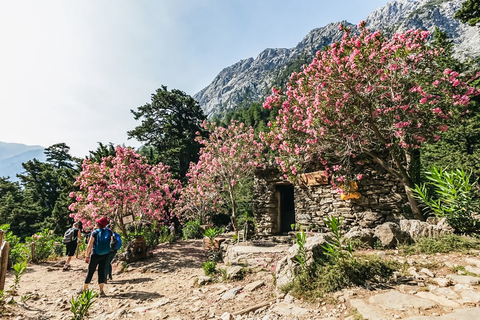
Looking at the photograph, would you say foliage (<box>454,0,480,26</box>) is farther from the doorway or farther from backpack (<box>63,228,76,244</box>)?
backpack (<box>63,228,76,244</box>)

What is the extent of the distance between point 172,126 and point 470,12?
26.9 metres

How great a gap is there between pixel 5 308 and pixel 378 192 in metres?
9.02

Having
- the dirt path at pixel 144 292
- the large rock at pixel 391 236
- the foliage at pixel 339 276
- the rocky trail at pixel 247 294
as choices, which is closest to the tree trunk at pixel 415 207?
the large rock at pixel 391 236

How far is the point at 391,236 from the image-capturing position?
4.06 metres

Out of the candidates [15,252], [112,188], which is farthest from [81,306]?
[15,252]

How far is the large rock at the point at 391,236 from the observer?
405cm

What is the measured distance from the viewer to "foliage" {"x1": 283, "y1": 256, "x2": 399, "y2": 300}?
2869 mm

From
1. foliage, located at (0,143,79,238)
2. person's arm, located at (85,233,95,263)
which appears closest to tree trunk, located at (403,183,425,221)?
person's arm, located at (85,233,95,263)

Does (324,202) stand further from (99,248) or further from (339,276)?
(99,248)

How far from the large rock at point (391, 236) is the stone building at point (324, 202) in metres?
2.69

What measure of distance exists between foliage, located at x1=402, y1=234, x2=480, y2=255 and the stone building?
3.02m

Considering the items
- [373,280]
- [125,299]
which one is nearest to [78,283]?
[125,299]

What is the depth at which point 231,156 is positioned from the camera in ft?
33.3

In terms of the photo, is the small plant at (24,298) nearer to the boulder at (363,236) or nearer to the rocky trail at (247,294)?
the rocky trail at (247,294)
